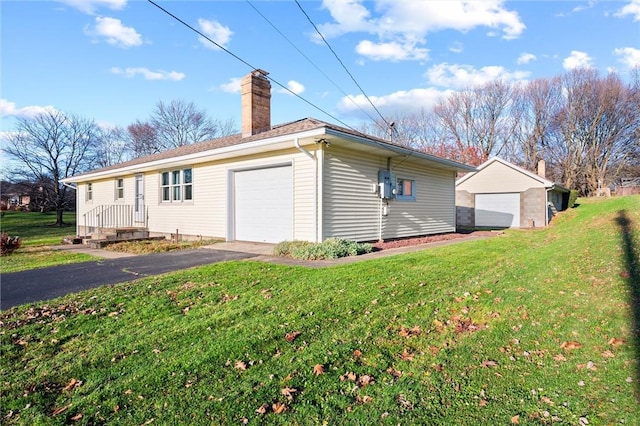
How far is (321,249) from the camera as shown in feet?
27.1

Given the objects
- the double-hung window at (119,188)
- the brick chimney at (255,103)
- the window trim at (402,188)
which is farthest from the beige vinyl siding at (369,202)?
the double-hung window at (119,188)

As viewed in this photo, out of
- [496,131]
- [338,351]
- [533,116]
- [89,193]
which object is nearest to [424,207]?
[338,351]

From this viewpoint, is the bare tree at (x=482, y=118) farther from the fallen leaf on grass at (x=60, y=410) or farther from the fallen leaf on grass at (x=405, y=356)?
the fallen leaf on grass at (x=60, y=410)

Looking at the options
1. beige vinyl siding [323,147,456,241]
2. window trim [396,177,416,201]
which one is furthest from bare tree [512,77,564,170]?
window trim [396,177,416,201]

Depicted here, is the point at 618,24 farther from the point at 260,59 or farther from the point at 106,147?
the point at 106,147

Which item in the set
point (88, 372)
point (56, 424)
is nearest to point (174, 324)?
point (88, 372)

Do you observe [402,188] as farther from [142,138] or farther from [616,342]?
[142,138]

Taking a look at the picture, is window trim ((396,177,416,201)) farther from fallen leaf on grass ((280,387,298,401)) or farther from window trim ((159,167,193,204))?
fallen leaf on grass ((280,387,298,401))

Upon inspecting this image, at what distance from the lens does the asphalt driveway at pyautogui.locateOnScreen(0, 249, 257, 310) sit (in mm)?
5578

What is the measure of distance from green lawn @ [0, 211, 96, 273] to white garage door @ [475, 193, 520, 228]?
72.8 feet

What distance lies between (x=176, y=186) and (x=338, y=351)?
41.6 ft

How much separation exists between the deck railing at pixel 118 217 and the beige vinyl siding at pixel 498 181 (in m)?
20.2

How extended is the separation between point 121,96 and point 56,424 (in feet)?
33.5

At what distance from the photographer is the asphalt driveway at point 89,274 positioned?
558cm
